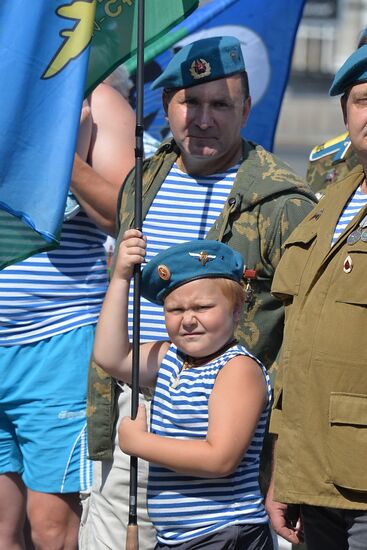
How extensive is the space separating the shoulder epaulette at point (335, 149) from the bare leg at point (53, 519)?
5.58 ft

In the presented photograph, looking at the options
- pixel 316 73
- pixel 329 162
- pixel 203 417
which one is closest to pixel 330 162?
pixel 329 162

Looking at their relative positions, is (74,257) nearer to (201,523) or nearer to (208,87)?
(208,87)

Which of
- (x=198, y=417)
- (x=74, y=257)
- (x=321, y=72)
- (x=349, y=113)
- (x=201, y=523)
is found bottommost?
(x=201, y=523)

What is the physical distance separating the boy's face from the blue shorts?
1147 millimetres

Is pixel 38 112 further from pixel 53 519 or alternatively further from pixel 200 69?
pixel 53 519

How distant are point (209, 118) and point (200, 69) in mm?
168

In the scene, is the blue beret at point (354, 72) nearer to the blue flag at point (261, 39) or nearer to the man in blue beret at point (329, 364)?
the man in blue beret at point (329, 364)

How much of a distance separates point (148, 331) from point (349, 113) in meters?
1.00

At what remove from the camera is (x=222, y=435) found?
355 centimetres

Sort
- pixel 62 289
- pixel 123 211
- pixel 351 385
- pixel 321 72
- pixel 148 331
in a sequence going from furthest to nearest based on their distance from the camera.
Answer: pixel 321 72, pixel 62 289, pixel 123 211, pixel 148 331, pixel 351 385

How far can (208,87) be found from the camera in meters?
4.20

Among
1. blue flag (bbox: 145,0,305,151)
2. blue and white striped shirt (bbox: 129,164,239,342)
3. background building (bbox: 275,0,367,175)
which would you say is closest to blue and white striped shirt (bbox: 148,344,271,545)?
blue and white striped shirt (bbox: 129,164,239,342)

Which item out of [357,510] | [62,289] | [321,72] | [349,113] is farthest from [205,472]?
[321,72]

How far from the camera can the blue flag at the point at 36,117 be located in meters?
3.82
